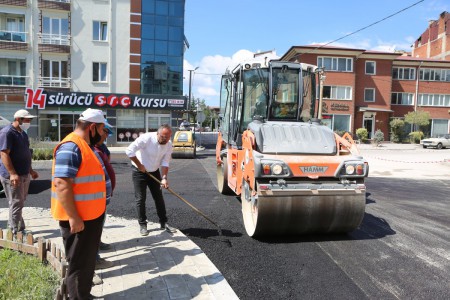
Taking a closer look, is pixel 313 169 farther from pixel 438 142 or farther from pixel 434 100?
pixel 434 100

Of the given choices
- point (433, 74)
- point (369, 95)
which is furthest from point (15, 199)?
point (433, 74)

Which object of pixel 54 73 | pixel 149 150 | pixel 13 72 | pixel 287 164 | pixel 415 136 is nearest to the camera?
pixel 287 164

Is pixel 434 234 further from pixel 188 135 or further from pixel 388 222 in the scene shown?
pixel 188 135

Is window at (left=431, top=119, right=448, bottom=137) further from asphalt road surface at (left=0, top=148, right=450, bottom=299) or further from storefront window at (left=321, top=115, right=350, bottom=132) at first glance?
asphalt road surface at (left=0, top=148, right=450, bottom=299)

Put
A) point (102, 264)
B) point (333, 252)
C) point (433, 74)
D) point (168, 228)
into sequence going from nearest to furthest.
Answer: point (102, 264), point (333, 252), point (168, 228), point (433, 74)

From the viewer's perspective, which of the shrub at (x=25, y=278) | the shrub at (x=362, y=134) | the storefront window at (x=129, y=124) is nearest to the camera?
the shrub at (x=25, y=278)

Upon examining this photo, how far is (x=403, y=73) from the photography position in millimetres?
38531

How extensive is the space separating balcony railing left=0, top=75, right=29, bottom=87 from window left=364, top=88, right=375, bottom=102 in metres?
30.5

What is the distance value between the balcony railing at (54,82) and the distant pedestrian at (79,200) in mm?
26252

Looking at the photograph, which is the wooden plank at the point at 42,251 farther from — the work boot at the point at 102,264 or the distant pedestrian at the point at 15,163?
the distant pedestrian at the point at 15,163

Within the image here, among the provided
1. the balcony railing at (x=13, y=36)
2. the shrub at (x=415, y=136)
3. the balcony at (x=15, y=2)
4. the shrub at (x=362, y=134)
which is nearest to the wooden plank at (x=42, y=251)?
the balcony railing at (x=13, y=36)

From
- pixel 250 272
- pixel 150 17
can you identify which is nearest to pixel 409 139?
pixel 150 17

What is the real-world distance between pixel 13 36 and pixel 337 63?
27.6 m

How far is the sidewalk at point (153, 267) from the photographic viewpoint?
12.0 feet
